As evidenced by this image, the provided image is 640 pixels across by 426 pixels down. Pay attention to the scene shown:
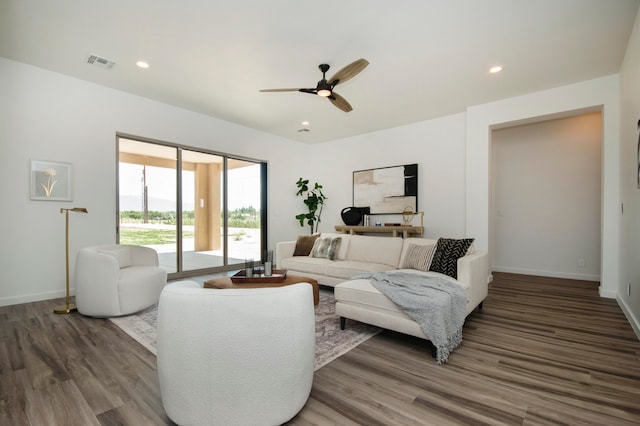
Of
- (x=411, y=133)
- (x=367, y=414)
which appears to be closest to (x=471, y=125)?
(x=411, y=133)

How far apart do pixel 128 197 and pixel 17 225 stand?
1.30 meters

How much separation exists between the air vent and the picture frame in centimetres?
139

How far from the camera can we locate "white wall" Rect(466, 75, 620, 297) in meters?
3.84

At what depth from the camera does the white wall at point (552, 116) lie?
3.84 metres

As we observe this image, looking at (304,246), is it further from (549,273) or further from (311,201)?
(549,273)

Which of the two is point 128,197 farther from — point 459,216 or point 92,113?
point 459,216

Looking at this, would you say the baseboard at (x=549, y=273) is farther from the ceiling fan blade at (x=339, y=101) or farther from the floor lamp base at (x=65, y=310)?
the floor lamp base at (x=65, y=310)

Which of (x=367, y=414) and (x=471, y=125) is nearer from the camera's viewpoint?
(x=367, y=414)

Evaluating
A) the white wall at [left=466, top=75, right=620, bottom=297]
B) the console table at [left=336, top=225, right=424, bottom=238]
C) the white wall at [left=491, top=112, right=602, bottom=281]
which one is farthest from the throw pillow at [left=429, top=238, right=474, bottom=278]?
the white wall at [left=491, top=112, right=602, bottom=281]

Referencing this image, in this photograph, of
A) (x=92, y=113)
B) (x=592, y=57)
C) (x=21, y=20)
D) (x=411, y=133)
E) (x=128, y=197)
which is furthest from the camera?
(x=411, y=133)

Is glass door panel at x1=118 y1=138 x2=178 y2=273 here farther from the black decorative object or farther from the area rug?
the black decorative object

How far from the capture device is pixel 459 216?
5273 mm

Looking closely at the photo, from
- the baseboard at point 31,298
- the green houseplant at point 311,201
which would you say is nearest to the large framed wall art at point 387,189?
the green houseplant at point 311,201

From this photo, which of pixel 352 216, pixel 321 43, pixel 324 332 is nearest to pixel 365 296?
pixel 324 332
